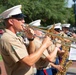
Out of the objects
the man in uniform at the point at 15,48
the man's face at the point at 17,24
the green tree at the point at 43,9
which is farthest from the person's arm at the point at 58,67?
the green tree at the point at 43,9

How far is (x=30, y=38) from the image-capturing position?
381cm

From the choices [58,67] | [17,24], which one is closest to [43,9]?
[58,67]

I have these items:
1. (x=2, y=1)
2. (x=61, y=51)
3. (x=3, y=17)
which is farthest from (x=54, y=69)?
(x=2, y=1)

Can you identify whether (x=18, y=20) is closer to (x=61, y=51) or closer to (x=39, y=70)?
(x=39, y=70)

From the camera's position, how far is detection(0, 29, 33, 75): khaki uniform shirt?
3.37 metres

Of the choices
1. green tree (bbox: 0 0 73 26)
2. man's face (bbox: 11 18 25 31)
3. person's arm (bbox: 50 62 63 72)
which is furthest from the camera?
green tree (bbox: 0 0 73 26)

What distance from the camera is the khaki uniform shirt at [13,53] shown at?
3.37 meters

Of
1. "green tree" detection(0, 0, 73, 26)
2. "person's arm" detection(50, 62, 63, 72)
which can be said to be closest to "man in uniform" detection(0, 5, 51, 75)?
"person's arm" detection(50, 62, 63, 72)

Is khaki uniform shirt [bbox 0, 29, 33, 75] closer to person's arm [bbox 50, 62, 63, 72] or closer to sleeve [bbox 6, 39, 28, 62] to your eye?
sleeve [bbox 6, 39, 28, 62]

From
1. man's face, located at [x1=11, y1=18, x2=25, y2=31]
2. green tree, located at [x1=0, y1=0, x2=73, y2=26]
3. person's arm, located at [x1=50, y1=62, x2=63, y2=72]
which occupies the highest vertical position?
man's face, located at [x1=11, y1=18, x2=25, y2=31]

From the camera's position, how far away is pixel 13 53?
133 inches

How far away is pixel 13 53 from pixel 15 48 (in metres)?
0.06

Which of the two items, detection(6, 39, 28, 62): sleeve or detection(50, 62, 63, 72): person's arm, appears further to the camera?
detection(50, 62, 63, 72): person's arm

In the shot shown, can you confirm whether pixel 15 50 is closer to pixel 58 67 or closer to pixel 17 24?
pixel 17 24
